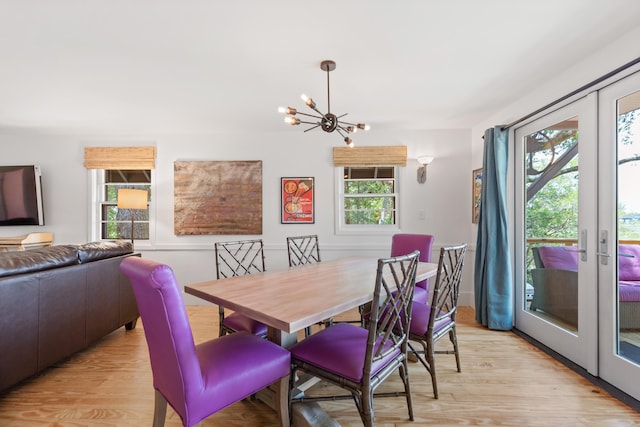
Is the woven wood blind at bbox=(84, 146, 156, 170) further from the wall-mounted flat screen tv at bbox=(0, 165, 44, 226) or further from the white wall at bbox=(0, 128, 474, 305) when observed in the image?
the wall-mounted flat screen tv at bbox=(0, 165, 44, 226)

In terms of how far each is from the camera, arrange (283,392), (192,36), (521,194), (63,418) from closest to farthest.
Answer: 1. (283,392)
2. (63,418)
3. (192,36)
4. (521,194)

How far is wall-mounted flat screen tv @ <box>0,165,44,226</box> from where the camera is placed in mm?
3756

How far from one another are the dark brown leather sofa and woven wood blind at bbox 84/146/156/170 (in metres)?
1.57

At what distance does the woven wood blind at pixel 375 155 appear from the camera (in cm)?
366

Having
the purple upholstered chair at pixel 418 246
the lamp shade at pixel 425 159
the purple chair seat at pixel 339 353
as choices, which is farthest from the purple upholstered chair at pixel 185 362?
the lamp shade at pixel 425 159

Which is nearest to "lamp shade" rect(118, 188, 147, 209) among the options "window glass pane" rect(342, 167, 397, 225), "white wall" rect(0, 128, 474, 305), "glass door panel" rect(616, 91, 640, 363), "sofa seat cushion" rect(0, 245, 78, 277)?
"white wall" rect(0, 128, 474, 305)

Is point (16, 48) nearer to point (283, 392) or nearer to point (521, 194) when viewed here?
point (283, 392)

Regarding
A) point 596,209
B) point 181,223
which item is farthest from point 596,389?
point 181,223

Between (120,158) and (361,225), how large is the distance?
332 centimetres

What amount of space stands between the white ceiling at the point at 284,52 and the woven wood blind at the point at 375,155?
0.61m

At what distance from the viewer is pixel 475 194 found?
349 cm

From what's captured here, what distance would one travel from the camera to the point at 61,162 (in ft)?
12.7

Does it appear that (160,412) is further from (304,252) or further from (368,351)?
(304,252)

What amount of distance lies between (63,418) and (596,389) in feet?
10.9
